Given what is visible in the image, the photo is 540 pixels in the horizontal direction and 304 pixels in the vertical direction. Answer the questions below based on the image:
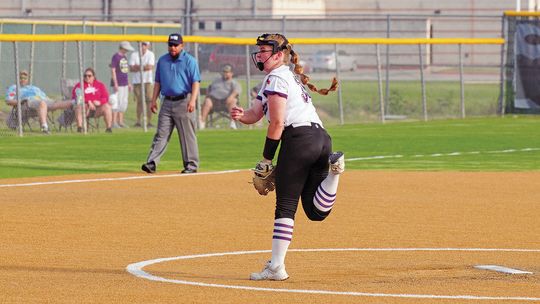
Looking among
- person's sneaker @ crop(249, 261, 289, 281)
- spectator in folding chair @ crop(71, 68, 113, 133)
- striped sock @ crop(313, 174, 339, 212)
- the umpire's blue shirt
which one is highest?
the umpire's blue shirt

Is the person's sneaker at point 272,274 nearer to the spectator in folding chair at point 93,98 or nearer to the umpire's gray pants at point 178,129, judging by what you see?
the umpire's gray pants at point 178,129

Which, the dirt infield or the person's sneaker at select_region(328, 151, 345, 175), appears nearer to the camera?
the dirt infield

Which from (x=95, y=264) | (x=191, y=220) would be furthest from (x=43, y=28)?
(x=95, y=264)

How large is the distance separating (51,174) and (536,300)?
1278cm

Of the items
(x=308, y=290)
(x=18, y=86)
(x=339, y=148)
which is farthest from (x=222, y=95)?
(x=308, y=290)

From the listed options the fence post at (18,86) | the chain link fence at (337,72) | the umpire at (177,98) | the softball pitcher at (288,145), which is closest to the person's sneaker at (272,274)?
the softball pitcher at (288,145)

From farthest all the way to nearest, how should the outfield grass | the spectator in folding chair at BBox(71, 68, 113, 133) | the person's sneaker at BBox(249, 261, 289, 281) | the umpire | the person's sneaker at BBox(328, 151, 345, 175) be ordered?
1. the spectator in folding chair at BBox(71, 68, 113, 133)
2. the outfield grass
3. the umpire
4. the person's sneaker at BBox(328, 151, 345, 175)
5. the person's sneaker at BBox(249, 261, 289, 281)

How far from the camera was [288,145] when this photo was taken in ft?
34.4

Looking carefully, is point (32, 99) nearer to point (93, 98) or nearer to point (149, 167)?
point (93, 98)

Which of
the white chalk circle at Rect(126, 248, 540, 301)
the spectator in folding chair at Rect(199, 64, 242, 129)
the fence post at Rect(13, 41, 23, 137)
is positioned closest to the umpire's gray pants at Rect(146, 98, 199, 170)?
the white chalk circle at Rect(126, 248, 540, 301)

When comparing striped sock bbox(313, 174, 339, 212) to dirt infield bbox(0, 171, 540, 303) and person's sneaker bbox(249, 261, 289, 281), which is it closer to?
dirt infield bbox(0, 171, 540, 303)

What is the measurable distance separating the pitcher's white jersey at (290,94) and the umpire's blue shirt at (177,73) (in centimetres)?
962

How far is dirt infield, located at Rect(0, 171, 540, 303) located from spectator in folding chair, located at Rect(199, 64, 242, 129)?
12408 millimetres

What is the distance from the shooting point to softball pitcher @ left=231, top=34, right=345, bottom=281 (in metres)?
10.4
